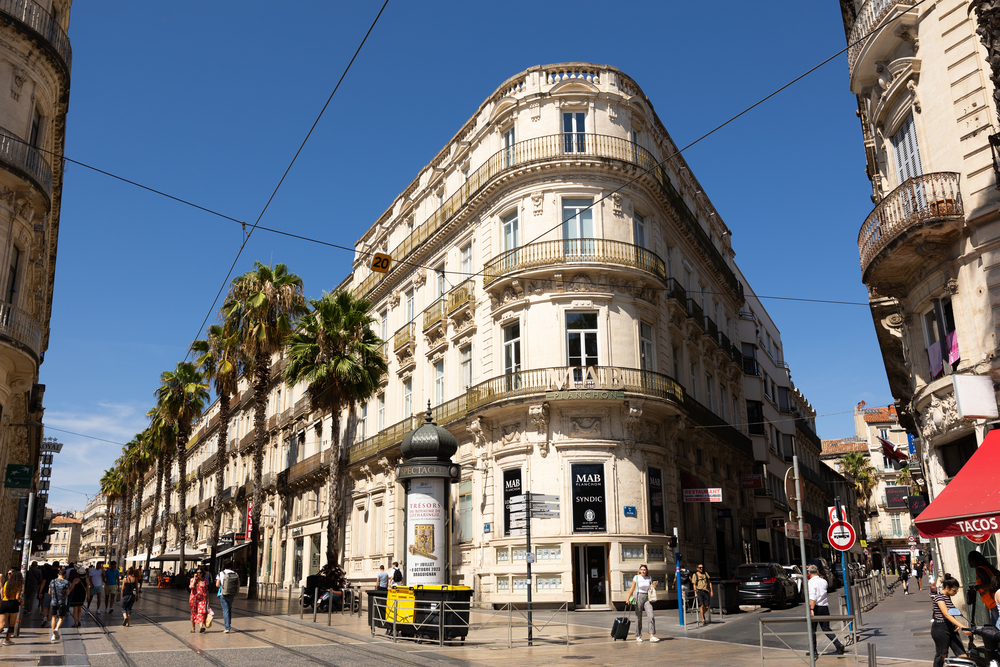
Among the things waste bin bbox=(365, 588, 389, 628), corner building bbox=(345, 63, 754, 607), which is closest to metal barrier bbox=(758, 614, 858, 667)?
waste bin bbox=(365, 588, 389, 628)

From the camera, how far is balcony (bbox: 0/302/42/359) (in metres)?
19.6

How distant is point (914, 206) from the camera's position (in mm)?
16094

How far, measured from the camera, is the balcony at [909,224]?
1562 cm

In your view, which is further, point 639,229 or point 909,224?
point 639,229

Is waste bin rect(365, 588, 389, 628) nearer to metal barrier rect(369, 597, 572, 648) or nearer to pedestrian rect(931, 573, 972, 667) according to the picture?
metal barrier rect(369, 597, 572, 648)

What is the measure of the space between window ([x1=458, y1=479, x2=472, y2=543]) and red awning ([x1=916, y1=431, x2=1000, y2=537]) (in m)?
19.2

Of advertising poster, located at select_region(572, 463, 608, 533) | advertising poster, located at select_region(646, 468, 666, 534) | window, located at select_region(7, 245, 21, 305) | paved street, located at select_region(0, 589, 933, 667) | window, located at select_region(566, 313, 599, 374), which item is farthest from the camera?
window, located at select_region(566, 313, 599, 374)

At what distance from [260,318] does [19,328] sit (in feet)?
51.1

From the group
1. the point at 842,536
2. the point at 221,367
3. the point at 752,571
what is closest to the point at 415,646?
the point at 842,536

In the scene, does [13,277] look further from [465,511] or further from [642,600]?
[642,600]

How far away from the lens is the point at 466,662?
13258mm

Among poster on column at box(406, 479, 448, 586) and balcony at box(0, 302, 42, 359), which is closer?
poster on column at box(406, 479, 448, 586)

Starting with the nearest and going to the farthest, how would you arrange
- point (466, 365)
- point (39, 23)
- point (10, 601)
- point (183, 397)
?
point (10, 601) < point (39, 23) < point (466, 365) < point (183, 397)

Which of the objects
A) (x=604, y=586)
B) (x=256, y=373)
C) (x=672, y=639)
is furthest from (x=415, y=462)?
(x=256, y=373)
